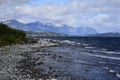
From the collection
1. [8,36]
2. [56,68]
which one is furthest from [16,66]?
[8,36]

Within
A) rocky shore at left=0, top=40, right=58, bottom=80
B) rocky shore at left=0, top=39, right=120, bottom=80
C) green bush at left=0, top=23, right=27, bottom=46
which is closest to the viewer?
rocky shore at left=0, top=40, right=58, bottom=80

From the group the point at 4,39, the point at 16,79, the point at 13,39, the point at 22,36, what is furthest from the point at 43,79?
the point at 22,36

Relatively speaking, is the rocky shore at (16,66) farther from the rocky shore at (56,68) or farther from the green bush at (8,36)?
the green bush at (8,36)

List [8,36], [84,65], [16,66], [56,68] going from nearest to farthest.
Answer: [16,66] < [56,68] < [84,65] < [8,36]

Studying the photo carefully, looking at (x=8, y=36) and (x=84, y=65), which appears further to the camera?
(x=8, y=36)

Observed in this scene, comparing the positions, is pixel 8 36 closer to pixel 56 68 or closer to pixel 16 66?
pixel 56 68

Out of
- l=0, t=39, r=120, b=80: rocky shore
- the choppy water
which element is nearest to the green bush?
the choppy water

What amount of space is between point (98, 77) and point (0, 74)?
10709 mm

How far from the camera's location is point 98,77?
3050 cm

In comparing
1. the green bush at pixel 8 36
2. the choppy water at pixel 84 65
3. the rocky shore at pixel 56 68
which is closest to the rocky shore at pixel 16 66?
the rocky shore at pixel 56 68

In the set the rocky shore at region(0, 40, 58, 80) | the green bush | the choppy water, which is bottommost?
the choppy water

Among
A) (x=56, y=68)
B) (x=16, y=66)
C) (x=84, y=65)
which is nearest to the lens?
(x=16, y=66)

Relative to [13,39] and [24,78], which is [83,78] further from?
[13,39]

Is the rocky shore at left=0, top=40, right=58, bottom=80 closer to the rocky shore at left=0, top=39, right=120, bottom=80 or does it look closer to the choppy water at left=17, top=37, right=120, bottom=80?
the rocky shore at left=0, top=39, right=120, bottom=80
